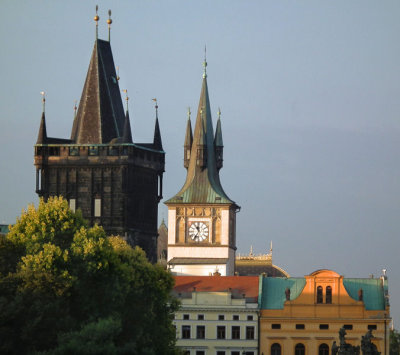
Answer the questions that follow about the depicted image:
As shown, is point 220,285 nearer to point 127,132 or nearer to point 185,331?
point 185,331

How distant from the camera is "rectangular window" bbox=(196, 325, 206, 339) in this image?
15838 centimetres

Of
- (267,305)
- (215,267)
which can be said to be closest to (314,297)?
(267,305)

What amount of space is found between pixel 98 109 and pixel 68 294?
65.3m

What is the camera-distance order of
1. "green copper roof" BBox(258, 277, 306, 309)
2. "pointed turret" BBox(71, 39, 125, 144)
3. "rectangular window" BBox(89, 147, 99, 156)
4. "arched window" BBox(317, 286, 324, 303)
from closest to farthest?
"arched window" BBox(317, 286, 324, 303) < "green copper roof" BBox(258, 277, 306, 309) < "rectangular window" BBox(89, 147, 99, 156) < "pointed turret" BBox(71, 39, 125, 144)

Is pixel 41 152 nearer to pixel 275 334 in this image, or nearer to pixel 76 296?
pixel 275 334

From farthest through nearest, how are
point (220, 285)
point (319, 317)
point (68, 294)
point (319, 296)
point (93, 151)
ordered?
point (93, 151)
point (220, 285)
point (319, 296)
point (319, 317)
point (68, 294)

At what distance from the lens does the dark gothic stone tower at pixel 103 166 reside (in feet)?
600

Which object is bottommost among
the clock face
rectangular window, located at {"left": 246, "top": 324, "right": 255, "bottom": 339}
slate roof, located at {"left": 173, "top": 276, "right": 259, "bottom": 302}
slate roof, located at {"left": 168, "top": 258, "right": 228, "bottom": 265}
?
rectangular window, located at {"left": 246, "top": 324, "right": 255, "bottom": 339}

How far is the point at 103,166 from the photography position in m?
184

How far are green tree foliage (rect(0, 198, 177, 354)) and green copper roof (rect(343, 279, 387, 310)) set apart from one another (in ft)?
95.8

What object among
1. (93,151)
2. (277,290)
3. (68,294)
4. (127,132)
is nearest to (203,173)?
(127,132)

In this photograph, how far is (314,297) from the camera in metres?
159

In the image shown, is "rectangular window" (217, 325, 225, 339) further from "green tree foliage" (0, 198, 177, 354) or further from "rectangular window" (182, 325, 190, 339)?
"green tree foliage" (0, 198, 177, 354)

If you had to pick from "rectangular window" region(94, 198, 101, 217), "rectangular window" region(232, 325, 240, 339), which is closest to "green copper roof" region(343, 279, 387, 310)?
"rectangular window" region(232, 325, 240, 339)
